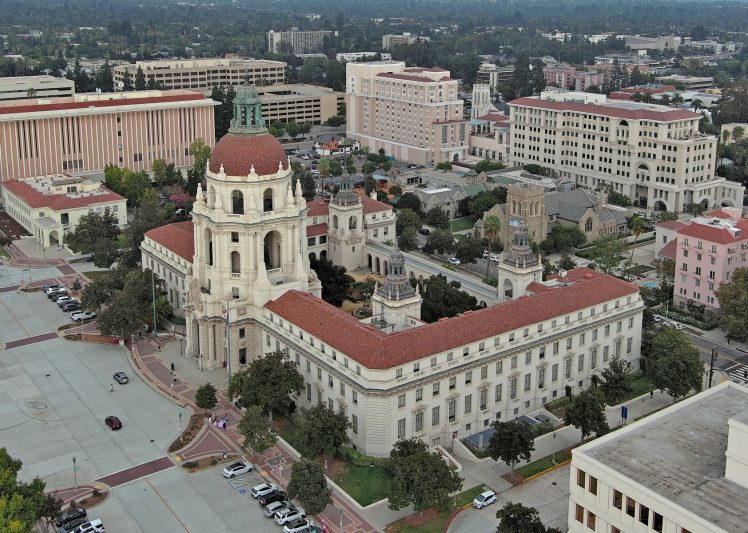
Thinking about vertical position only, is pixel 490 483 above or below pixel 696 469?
below

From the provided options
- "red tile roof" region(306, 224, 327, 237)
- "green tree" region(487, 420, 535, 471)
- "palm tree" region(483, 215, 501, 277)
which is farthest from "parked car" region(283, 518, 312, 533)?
"palm tree" region(483, 215, 501, 277)

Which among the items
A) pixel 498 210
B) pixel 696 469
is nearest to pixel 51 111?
pixel 498 210

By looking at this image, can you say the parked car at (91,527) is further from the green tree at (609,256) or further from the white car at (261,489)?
the green tree at (609,256)

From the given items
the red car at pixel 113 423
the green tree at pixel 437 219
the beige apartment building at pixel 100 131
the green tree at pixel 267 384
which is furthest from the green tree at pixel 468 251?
the beige apartment building at pixel 100 131

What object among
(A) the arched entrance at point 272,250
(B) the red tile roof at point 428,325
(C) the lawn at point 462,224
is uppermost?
(A) the arched entrance at point 272,250

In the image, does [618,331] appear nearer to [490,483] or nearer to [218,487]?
[490,483]
